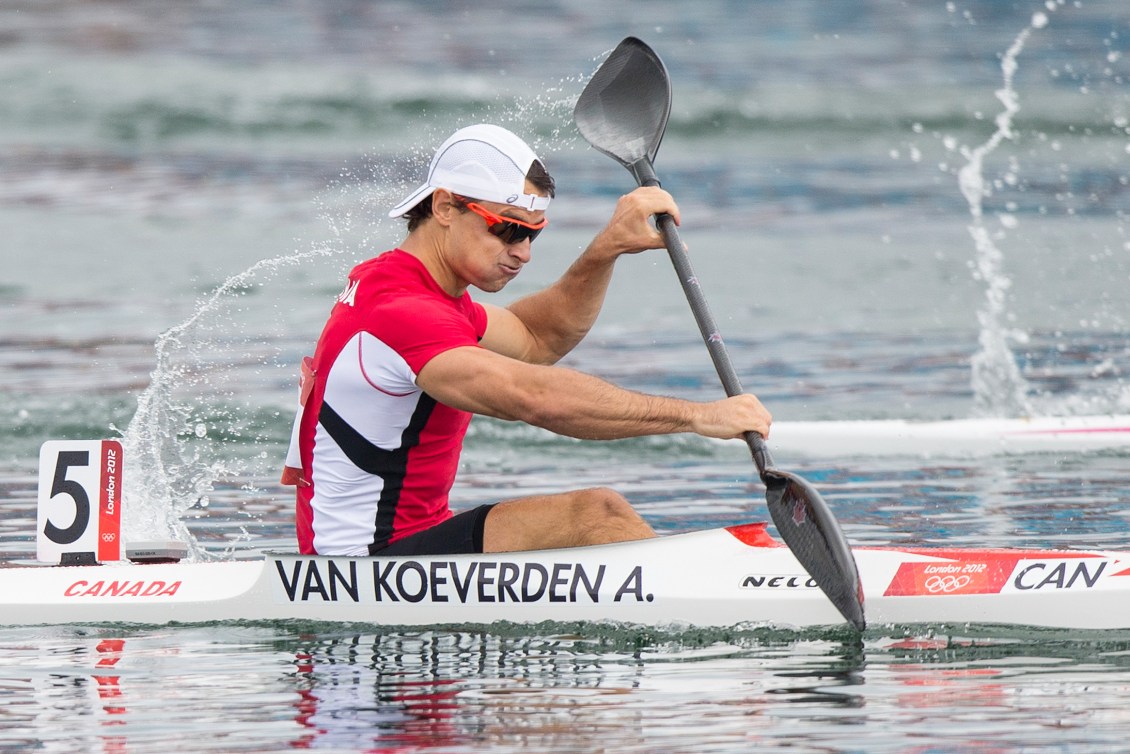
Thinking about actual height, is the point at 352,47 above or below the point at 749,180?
above

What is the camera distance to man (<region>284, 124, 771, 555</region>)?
558 cm

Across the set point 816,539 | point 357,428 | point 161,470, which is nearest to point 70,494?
point 357,428

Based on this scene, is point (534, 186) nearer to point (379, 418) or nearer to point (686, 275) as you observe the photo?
point (686, 275)

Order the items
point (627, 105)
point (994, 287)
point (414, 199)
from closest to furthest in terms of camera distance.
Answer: point (414, 199), point (627, 105), point (994, 287)

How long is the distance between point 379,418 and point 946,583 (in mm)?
1818

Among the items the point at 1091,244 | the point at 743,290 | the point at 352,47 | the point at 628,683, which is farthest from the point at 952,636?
the point at 352,47

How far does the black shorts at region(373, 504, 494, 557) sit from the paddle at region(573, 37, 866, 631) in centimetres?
92

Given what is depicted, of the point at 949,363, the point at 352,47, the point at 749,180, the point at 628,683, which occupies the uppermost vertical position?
the point at 352,47

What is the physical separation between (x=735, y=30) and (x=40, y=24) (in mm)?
12348

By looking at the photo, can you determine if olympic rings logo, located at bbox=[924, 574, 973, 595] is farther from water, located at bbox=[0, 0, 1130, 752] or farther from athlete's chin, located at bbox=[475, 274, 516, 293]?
athlete's chin, located at bbox=[475, 274, 516, 293]

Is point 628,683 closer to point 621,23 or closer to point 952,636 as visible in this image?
point 952,636

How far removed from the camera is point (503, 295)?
18.0m

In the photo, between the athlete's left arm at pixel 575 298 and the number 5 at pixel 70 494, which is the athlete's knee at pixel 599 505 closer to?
the athlete's left arm at pixel 575 298

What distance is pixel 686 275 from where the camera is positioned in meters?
6.27
